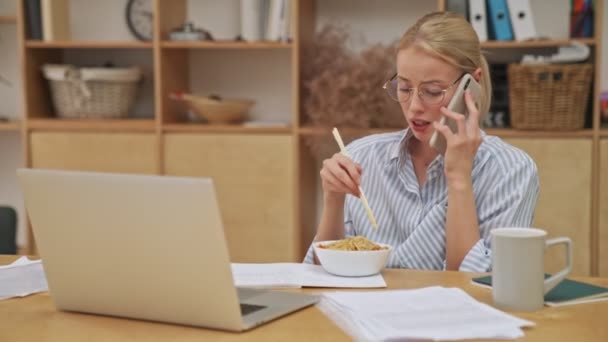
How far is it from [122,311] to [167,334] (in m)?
0.11

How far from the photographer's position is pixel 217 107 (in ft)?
11.1

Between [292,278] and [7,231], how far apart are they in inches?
41.0

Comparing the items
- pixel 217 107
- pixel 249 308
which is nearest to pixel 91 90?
pixel 217 107

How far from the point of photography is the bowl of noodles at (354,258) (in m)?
1.45

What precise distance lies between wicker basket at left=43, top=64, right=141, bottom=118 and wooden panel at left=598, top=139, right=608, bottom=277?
6.33 feet

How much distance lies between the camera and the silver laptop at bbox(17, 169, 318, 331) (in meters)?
1.11

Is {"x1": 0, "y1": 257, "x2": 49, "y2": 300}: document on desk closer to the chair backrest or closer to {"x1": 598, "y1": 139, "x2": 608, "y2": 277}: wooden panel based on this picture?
the chair backrest

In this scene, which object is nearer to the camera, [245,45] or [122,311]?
[122,311]

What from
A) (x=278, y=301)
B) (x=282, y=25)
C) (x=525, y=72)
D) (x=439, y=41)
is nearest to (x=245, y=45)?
(x=282, y=25)

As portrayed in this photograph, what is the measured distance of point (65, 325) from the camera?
1.21 meters

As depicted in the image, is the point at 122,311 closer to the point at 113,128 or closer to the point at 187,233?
the point at 187,233

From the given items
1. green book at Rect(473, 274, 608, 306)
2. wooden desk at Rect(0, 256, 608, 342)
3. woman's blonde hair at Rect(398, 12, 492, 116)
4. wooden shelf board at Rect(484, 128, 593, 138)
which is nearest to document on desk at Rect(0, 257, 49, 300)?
wooden desk at Rect(0, 256, 608, 342)

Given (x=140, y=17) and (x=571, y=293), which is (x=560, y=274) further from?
(x=140, y=17)

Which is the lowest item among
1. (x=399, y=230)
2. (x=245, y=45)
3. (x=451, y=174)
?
(x=399, y=230)
